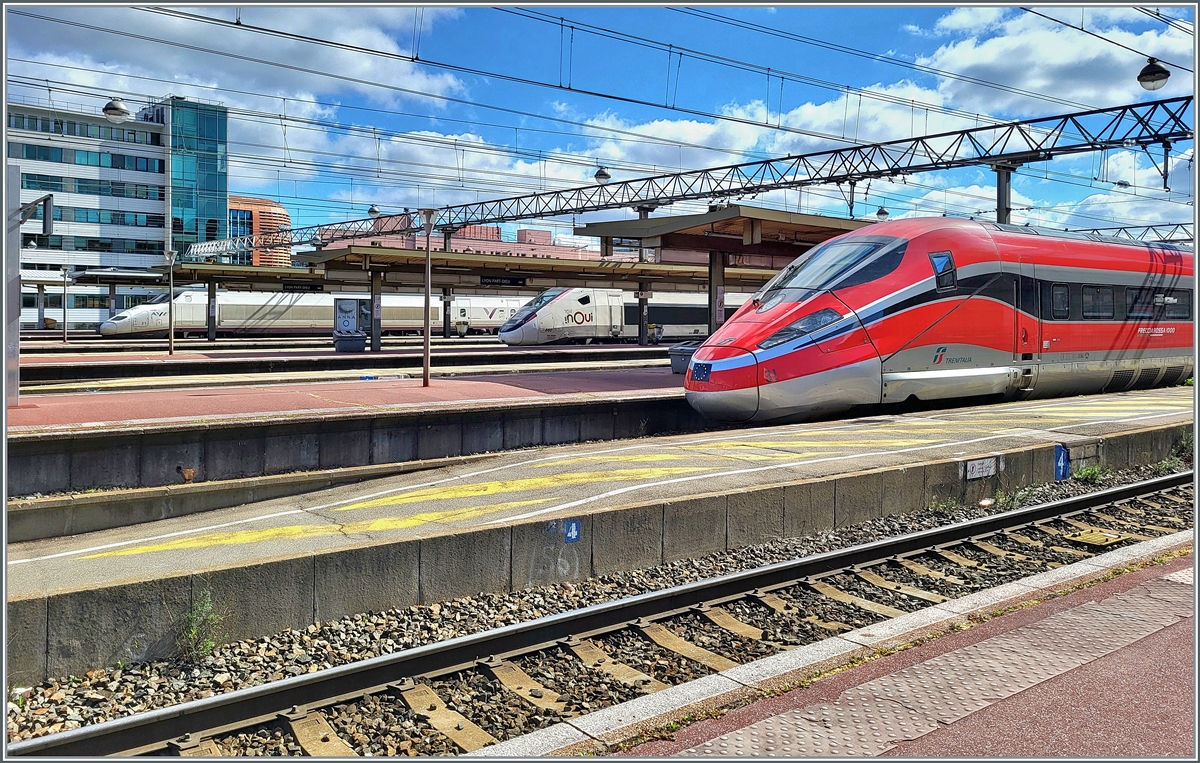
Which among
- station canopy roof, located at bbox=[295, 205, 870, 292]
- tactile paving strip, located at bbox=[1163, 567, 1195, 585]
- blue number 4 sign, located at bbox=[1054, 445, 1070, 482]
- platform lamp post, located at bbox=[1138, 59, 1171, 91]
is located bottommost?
tactile paving strip, located at bbox=[1163, 567, 1195, 585]

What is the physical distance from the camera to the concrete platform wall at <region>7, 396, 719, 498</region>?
11203mm

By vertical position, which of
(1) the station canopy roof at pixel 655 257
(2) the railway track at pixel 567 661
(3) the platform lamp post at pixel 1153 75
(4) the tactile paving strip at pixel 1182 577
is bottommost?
(2) the railway track at pixel 567 661

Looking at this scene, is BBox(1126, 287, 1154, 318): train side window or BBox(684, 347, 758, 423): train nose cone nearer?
BBox(684, 347, 758, 423): train nose cone

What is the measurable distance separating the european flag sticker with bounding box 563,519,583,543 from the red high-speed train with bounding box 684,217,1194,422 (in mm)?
6063

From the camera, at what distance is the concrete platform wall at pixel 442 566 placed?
6.06m

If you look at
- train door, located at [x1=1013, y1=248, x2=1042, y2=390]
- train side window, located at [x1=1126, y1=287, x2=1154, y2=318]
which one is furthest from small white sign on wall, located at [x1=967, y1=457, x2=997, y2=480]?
train side window, located at [x1=1126, y1=287, x2=1154, y2=318]

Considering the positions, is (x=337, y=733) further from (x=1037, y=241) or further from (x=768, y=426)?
(x=1037, y=241)

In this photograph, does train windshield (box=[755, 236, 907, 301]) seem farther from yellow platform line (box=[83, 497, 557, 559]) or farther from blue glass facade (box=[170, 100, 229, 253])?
blue glass facade (box=[170, 100, 229, 253])

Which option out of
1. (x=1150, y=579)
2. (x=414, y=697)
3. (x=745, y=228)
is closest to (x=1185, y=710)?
(x=1150, y=579)

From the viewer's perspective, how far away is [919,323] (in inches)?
568

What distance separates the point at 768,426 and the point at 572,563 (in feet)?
25.3

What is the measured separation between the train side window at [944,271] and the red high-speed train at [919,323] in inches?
1.0

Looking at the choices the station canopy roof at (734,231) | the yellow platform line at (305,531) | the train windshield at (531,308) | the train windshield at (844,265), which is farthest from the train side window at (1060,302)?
the train windshield at (531,308)

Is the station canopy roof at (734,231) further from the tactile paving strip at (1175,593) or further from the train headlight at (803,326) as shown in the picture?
the tactile paving strip at (1175,593)
